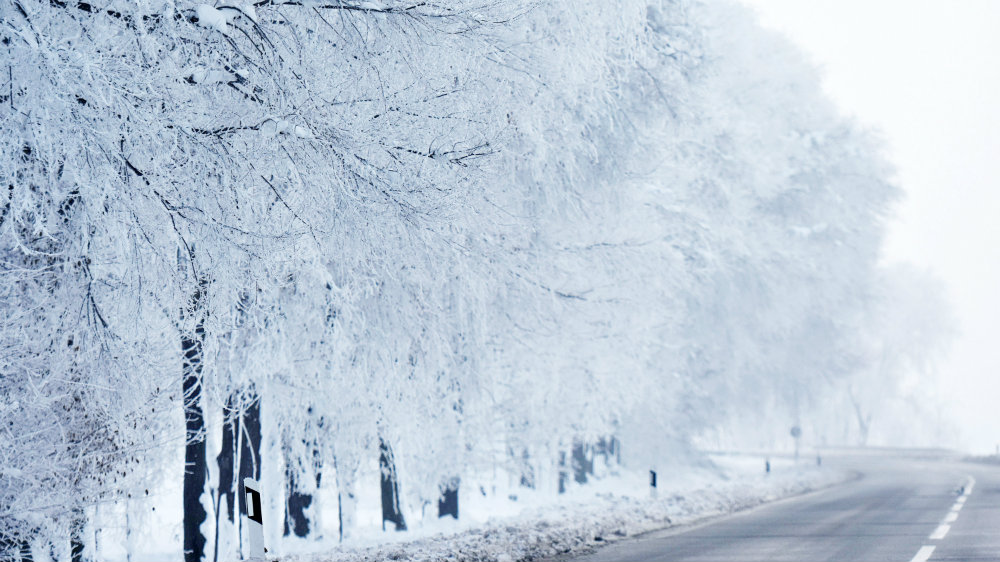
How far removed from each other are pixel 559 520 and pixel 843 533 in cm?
355

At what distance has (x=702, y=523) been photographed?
15.7 metres

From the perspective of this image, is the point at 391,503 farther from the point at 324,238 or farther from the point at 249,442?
the point at 324,238

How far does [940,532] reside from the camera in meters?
13.1

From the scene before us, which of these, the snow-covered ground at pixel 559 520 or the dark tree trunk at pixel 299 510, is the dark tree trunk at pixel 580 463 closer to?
the snow-covered ground at pixel 559 520

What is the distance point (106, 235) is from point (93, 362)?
3.75 ft

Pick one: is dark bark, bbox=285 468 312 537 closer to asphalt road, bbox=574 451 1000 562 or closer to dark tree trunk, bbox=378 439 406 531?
dark tree trunk, bbox=378 439 406 531

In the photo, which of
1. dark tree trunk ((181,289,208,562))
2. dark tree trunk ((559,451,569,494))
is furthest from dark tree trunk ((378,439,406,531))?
dark tree trunk ((559,451,569,494))

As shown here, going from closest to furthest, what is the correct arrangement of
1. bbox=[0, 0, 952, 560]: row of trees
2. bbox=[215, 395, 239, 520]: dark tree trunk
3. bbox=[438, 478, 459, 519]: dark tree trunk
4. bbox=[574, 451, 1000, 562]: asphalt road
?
bbox=[0, 0, 952, 560]: row of trees < bbox=[574, 451, 1000, 562]: asphalt road < bbox=[215, 395, 239, 520]: dark tree trunk < bbox=[438, 478, 459, 519]: dark tree trunk

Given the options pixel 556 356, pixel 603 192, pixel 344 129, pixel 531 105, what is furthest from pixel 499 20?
pixel 556 356

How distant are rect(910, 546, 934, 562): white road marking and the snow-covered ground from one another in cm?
340

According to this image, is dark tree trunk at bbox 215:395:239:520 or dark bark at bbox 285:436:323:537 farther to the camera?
dark bark at bbox 285:436:323:537

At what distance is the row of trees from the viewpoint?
264 inches

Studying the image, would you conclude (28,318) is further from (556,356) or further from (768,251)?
(768,251)

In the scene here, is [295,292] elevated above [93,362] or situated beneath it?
elevated above
